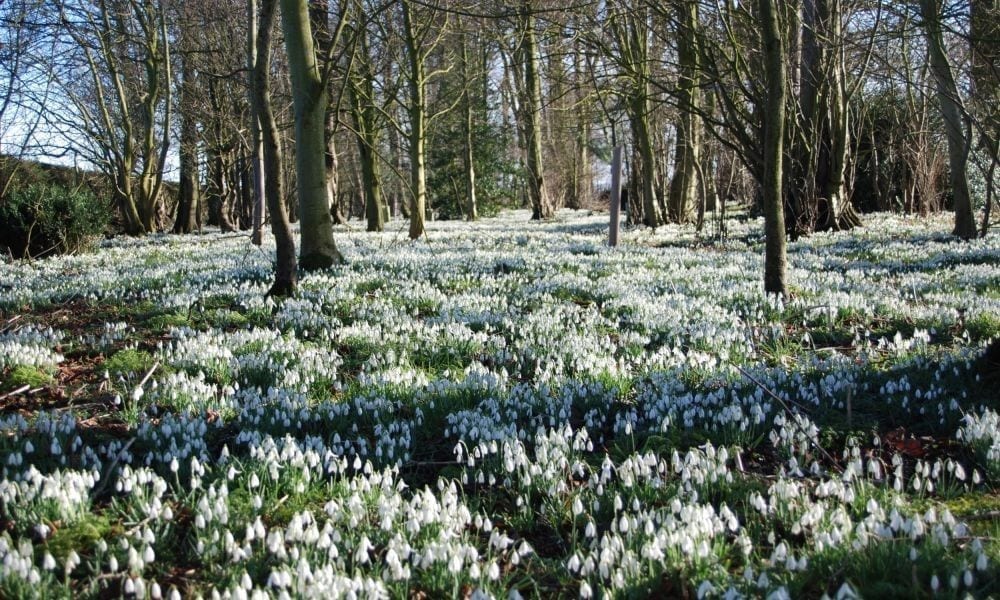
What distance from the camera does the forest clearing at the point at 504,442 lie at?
257cm

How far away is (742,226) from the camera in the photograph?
20688 mm

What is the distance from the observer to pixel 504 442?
3795mm

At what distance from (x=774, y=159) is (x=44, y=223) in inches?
622

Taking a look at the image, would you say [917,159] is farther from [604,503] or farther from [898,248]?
[604,503]

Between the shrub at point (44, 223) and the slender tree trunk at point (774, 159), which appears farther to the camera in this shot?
the shrub at point (44, 223)

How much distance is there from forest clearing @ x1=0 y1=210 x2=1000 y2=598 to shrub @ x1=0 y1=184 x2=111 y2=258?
7.78 m

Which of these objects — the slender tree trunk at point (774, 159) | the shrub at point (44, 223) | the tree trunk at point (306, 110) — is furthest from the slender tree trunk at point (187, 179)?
the slender tree trunk at point (774, 159)

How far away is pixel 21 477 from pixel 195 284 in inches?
266

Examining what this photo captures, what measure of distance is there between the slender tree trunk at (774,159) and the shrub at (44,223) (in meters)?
15.0

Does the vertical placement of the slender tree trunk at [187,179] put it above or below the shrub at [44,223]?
above

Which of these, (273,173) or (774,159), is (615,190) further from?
(273,173)

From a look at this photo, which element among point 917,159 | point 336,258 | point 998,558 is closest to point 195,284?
point 336,258

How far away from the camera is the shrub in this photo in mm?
15242

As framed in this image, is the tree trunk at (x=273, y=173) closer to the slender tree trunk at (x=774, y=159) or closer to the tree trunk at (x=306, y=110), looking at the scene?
the tree trunk at (x=306, y=110)
